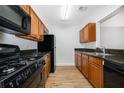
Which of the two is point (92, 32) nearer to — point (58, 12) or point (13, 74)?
point (58, 12)

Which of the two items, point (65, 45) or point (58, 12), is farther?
point (65, 45)

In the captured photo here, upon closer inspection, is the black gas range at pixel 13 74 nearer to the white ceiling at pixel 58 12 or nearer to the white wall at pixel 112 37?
the white ceiling at pixel 58 12

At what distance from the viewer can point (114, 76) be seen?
7.23 ft

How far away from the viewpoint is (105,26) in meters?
5.90

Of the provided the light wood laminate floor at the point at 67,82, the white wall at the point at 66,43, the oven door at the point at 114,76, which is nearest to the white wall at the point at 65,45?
the white wall at the point at 66,43

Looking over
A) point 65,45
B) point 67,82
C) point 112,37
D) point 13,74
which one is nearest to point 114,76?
point 13,74

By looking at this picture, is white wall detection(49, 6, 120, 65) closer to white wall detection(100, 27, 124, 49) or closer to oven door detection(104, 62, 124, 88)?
white wall detection(100, 27, 124, 49)
